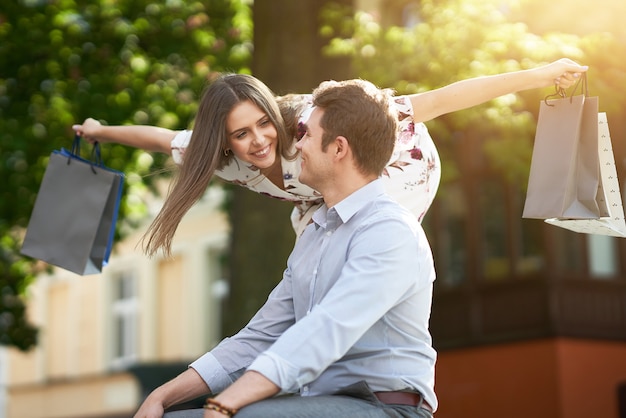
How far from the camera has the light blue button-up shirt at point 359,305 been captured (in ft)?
10.0

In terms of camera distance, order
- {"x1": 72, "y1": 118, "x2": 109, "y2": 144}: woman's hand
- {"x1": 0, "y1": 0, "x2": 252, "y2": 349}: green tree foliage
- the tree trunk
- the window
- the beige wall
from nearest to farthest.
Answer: {"x1": 72, "y1": 118, "x2": 109, "y2": 144}: woman's hand → the tree trunk → {"x1": 0, "y1": 0, "x2": 252, "y2": 349}: green tree foliage → the beige wall → the window

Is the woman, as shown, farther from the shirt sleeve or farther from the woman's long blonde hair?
the shirt sleeve

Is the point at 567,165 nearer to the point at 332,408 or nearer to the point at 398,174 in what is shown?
the point at 398,174

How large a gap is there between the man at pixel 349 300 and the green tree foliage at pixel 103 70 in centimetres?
747

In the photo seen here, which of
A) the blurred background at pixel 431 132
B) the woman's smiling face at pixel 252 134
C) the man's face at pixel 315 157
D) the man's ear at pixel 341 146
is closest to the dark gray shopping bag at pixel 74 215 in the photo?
the blurred background at pixel 431 132

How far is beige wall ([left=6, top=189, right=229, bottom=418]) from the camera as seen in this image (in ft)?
71.5

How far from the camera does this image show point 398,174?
454 cm

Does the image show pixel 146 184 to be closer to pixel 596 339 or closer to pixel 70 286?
pixel 596 339

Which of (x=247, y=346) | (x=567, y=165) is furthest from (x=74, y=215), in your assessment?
(x=567, y=165)

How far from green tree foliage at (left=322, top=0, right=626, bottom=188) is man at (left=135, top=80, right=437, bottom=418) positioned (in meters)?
5.18

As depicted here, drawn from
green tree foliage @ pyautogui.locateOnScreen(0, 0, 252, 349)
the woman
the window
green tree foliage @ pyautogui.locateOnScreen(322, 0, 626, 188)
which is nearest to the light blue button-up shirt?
the woman

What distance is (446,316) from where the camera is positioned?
15.3m

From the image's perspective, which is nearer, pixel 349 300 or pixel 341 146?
pixel 349 300

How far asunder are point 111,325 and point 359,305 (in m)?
21.7
